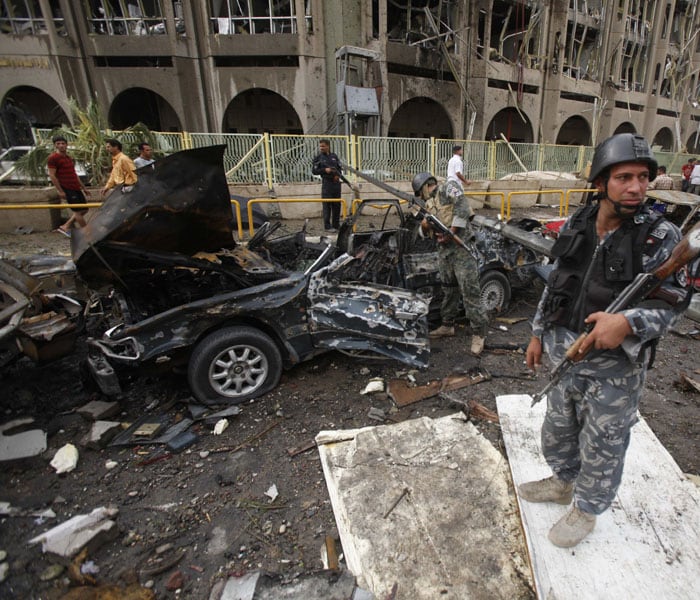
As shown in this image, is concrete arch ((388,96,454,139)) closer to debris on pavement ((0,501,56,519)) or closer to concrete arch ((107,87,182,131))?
concrete arch ((107,87,182,131))

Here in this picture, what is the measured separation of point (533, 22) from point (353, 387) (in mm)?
22030

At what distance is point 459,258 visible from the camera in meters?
4.18

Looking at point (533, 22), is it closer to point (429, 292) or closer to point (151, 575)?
point (429, 292)

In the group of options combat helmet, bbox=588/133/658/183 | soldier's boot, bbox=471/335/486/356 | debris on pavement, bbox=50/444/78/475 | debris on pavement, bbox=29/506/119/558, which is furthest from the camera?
soldier's boot, bbox=471/335/486/356

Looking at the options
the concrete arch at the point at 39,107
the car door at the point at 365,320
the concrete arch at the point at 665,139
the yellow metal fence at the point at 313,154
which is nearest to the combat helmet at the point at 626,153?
the car door at the point at 365,320

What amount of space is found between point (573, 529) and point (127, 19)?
19.2 meters

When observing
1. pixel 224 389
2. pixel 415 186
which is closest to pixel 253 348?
pixel 224 389

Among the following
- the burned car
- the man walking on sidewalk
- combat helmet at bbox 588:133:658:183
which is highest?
combat helmet at bbox 588:133:658:183

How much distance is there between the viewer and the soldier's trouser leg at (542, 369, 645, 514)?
5.69 feet

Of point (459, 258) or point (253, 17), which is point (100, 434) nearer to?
point (459, 258)

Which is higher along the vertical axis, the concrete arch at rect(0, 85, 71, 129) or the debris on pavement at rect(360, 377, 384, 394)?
the concrete arch at rect(0, 85, 71, 129)

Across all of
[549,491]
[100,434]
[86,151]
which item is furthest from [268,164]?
[549,491]

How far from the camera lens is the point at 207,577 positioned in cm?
204

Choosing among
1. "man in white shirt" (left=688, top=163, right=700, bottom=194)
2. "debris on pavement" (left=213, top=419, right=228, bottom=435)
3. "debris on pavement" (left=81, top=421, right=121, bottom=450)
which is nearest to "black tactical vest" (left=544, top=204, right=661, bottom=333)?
"debris on pavement" (left=213, top=419, right=228, bottom=435)
